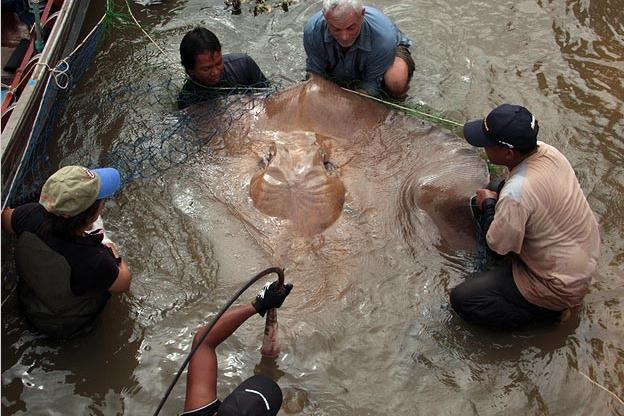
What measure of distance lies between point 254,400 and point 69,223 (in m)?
1.63

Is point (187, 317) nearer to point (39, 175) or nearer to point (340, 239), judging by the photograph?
point (340, 239)

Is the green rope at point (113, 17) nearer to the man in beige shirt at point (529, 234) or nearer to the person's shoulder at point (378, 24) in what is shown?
the person's shoulder at point (378, 24)

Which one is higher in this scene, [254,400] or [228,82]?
[228,82]

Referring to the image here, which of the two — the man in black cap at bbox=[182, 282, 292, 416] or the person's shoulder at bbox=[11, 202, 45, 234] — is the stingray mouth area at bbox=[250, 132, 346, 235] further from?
the person's shoulder at bbox=[11, 202, 45, 234]

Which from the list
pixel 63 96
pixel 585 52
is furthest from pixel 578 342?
pixel 63 96

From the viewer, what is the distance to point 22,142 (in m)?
4.59

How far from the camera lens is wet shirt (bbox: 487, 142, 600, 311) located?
3676 mm

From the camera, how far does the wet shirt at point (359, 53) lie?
5418mm

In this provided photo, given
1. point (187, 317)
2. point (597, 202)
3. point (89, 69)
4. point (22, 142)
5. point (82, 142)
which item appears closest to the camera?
point (187, 317)

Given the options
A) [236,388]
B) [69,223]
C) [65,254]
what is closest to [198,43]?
[69,223]

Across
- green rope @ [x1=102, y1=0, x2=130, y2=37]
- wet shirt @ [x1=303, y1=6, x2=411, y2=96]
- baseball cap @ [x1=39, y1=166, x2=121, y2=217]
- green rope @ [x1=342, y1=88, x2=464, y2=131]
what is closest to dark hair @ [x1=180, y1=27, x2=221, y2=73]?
wet shirt @ [x1=303, y1=6, x2=411, y2=96]

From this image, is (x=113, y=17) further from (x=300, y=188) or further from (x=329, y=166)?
(x=300, y=188)

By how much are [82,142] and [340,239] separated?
8.78 feet

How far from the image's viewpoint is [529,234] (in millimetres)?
3830
